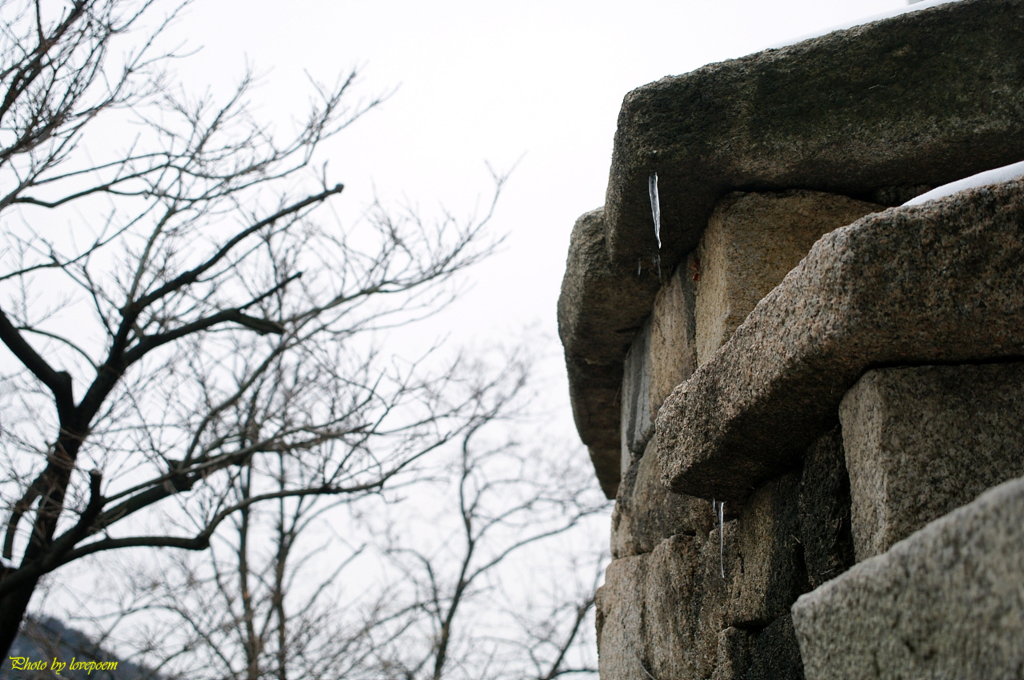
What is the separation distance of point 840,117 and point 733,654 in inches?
38.3

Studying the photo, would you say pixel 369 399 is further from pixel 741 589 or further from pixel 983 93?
pixel 983 93

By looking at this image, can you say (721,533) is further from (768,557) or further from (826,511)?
(826,511)

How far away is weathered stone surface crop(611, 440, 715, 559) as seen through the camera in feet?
5.52

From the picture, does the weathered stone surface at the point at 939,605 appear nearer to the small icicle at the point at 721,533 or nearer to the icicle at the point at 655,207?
the small icicle at the point at 721,533

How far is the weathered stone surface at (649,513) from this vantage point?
1.68 meters

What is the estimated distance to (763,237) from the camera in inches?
63.1

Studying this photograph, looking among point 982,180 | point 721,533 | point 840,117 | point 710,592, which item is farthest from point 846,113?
point 710,592

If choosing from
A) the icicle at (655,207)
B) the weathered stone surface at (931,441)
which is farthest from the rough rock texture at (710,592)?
the icicle at (655,207)

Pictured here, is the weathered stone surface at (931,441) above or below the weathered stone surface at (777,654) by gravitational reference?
above

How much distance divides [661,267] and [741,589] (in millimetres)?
826

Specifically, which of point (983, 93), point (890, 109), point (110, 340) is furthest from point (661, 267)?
point (110, 340)

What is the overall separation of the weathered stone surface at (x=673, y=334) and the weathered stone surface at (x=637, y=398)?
60 millimetres

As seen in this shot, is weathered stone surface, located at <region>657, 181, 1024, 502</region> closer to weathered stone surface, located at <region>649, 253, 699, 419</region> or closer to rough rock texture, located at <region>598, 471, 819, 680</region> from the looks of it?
rough rock texture, located at <region>598, 471, 819, 680</region>

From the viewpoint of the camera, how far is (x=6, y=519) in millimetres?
3729
